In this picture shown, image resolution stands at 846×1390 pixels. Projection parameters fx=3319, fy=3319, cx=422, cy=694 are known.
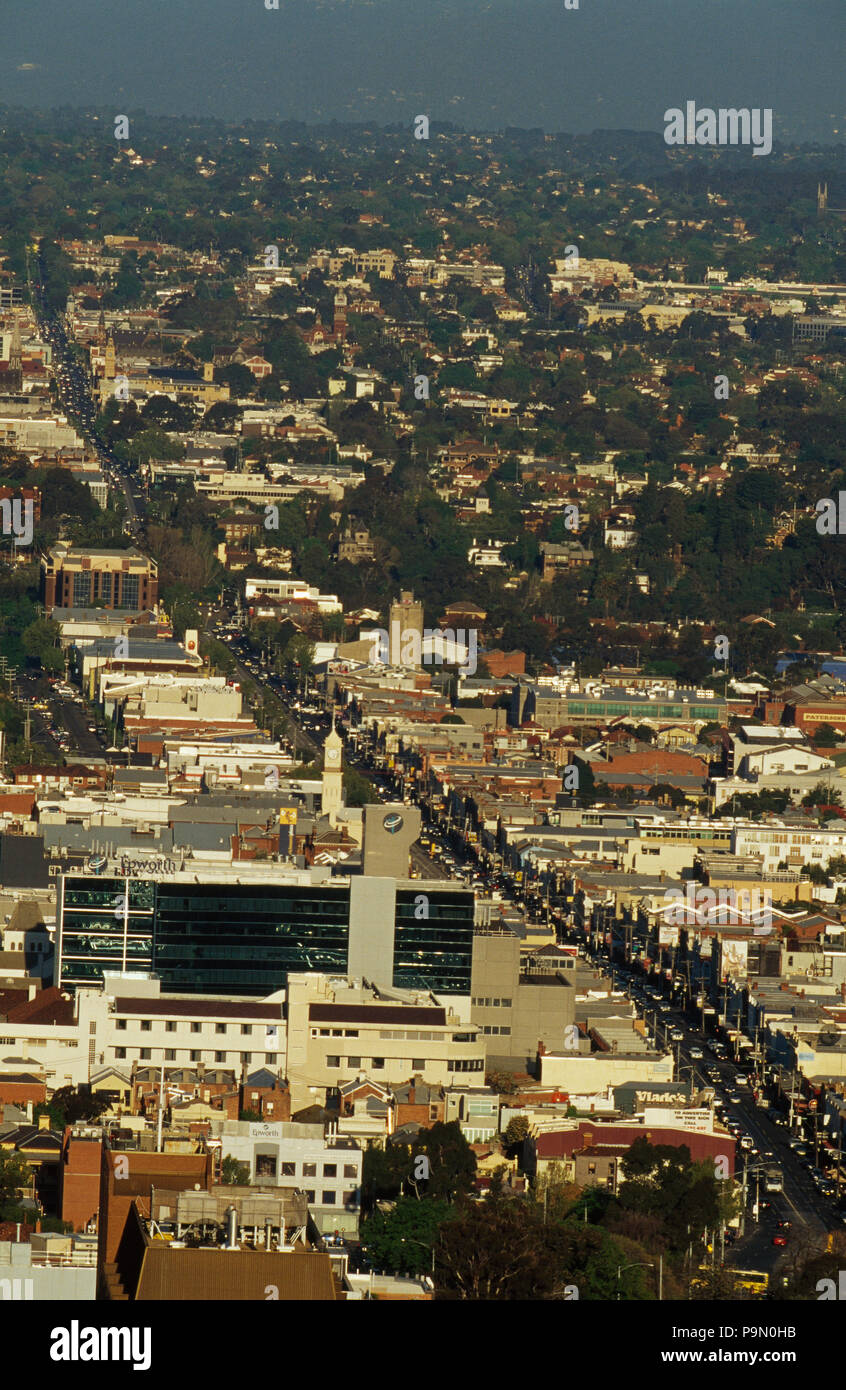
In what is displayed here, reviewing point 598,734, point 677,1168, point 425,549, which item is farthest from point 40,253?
point 677,1168

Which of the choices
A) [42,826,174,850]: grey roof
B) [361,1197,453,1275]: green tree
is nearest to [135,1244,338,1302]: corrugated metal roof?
[361,1197,453,1275]: green tree

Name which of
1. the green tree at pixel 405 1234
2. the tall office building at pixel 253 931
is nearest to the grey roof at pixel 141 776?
the tall office building at pixel 253 931

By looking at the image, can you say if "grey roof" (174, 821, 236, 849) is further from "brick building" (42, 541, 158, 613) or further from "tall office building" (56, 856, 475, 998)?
"brick building" (42, 541, 158, 613)

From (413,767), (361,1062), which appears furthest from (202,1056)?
(413,767)

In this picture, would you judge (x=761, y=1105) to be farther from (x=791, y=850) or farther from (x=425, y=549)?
(x=425, y=549)

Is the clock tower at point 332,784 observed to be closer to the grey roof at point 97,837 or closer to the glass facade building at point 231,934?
the grey roof at point 97,837
